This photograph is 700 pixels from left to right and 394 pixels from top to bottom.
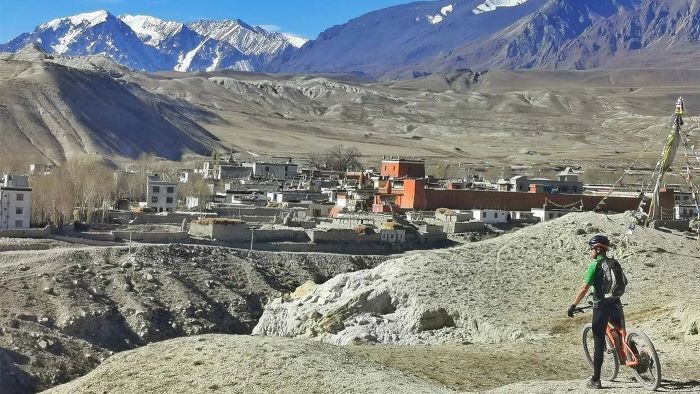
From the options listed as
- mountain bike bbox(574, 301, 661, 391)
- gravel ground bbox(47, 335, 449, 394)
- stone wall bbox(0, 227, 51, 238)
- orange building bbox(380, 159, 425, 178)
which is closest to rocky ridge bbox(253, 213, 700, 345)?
mountain bike bbox(574, 301, 661, 391)

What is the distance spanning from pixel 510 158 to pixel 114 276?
374ft

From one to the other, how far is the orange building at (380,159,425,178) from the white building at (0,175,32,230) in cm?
3001

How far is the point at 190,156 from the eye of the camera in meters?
120

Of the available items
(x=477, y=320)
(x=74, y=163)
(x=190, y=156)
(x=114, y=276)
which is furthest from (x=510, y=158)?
(x=477, y=320)

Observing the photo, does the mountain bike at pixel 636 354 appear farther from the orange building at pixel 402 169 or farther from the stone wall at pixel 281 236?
the orange building at pixel 402 169

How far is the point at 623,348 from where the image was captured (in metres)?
14.0

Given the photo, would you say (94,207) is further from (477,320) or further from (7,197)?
(477,320)

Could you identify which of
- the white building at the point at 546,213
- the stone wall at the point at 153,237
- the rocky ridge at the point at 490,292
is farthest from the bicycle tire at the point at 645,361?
the white building at the point at 546,213

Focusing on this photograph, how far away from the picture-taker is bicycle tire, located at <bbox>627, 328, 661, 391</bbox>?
44.6 ft

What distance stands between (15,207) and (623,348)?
37.2 meters

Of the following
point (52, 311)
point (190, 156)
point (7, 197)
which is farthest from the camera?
point (190, 156)

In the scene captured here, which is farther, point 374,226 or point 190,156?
point 190,156

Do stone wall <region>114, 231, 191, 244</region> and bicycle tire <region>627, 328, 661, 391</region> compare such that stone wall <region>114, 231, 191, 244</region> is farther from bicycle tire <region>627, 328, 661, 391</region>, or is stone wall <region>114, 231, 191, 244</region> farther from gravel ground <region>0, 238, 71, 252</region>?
bicycle tire <region>627, 328, 661, 391</region>

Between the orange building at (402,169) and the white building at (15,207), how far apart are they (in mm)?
30011
